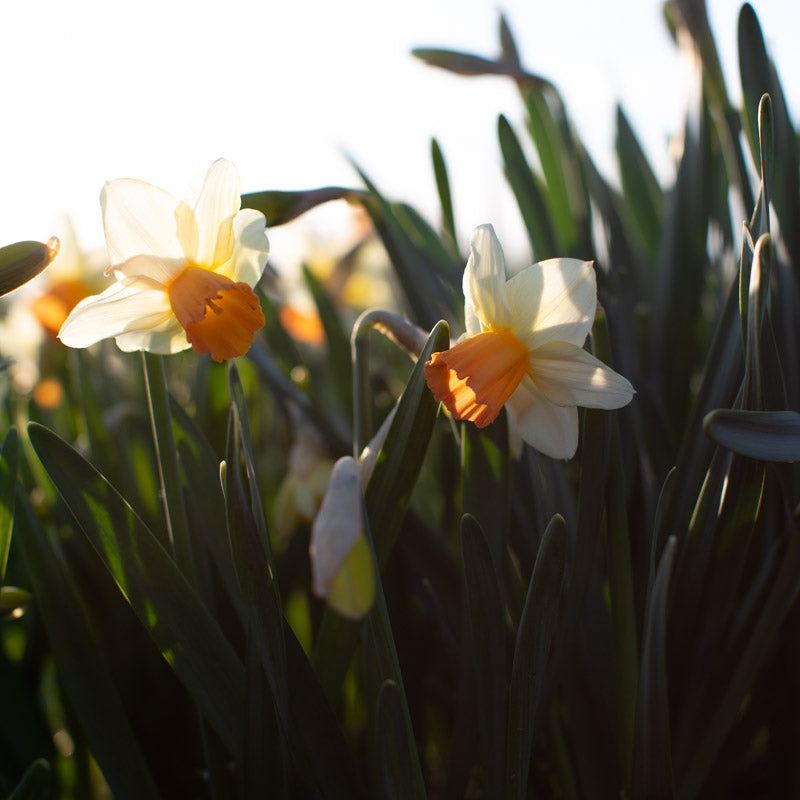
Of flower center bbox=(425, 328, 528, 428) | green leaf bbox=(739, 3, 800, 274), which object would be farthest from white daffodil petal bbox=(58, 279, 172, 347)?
green leaf bbox=(739, 3, 800, 274)

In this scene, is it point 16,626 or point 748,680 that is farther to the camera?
point 16,626

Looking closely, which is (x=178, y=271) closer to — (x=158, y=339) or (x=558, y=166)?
(x=158, y=339)

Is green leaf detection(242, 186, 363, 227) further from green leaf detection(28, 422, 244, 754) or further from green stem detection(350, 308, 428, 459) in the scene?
green leaf detection(28, 422, 244, 754)

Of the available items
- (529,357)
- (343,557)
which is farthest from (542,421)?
(343,557)

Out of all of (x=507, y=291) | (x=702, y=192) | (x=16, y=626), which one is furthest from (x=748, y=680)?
(x=16, y=626)

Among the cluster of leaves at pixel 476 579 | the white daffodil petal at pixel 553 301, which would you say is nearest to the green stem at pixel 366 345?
the cluster of leaves at pixel 476 579

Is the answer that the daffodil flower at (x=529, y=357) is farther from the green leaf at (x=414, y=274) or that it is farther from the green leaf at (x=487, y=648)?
the green leaf at (x=414, y=274)

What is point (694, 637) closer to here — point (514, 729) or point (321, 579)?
point (514, 729)
